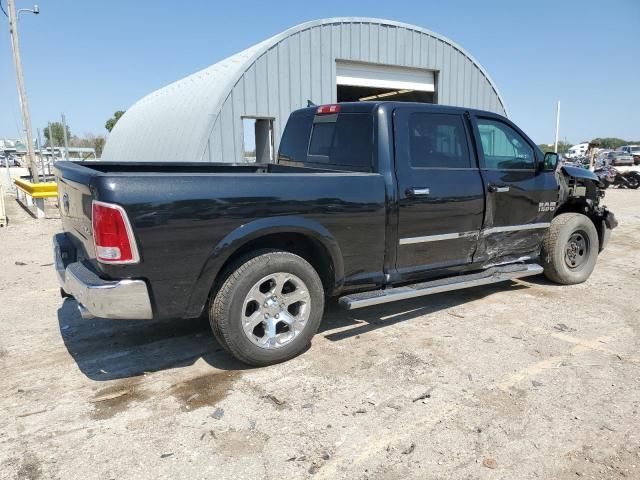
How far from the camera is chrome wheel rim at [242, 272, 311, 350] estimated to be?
3.54 metres

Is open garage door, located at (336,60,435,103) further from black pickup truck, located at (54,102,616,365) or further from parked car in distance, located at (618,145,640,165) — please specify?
parked car in distance, located at (618,145,640,165)

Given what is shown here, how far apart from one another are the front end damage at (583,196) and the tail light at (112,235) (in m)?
4.66

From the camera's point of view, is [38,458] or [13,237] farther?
[13,237]

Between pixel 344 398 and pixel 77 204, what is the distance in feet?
7.51

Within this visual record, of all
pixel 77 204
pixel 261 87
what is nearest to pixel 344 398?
pixel 77 204

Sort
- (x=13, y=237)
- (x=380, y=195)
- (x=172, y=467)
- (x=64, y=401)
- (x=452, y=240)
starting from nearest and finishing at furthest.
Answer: (x=172, y=467)
(x=64, y=401)
(x=380, y=195)
(x=452, y=240)
(x=13, y=237)

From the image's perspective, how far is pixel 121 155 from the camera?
62.4ft

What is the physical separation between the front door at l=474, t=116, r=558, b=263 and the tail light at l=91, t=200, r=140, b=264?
3276 mm

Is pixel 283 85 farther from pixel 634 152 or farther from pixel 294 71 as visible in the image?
pixel 634 152

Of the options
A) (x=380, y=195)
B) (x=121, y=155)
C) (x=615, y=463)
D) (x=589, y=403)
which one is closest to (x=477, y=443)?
(x=615, y=463)

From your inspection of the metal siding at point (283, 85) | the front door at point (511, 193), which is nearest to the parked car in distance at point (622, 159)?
the metal siding at point (283, 85)

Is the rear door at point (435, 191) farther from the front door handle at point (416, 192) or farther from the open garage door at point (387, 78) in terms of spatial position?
the open garage door at point (387, 78)

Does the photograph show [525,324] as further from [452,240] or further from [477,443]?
[477,443]

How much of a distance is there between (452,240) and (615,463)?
A: 7.68ft
